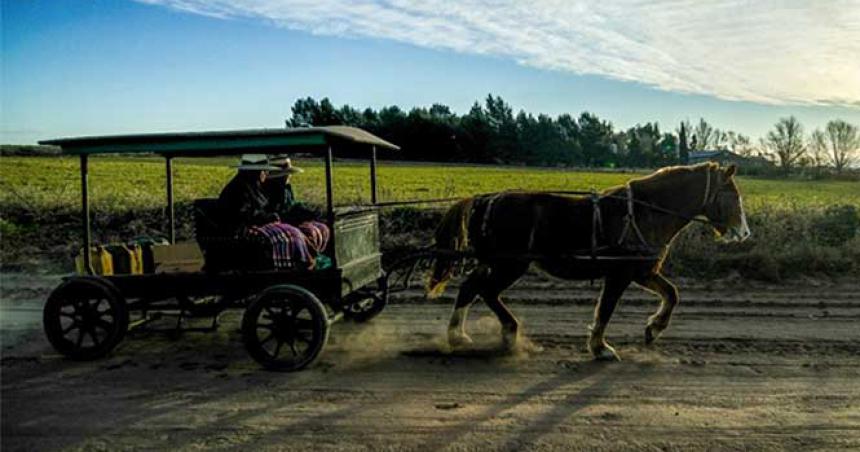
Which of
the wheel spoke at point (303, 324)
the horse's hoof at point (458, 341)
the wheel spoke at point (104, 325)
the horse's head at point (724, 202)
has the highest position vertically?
the horse's head at point (724, 202)

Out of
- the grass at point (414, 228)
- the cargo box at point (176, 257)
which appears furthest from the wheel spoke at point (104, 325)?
the grass at point (414, 228)

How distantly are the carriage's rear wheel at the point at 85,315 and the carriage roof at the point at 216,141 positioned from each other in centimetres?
144

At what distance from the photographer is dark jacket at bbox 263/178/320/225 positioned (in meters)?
8.13

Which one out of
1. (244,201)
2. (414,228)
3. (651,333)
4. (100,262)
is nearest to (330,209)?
(244,201)

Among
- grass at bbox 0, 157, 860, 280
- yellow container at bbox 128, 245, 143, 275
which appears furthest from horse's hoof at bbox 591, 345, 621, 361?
grass at bbox 0, 157, 860, 280

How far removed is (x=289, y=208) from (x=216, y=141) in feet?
4.90

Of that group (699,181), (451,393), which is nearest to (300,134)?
(451,393)

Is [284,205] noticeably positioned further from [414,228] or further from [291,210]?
[414,228]

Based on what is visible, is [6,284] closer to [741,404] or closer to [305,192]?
[305,192]

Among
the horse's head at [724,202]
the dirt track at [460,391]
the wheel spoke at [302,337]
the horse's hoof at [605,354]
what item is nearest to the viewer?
the dirt track at [460,391]

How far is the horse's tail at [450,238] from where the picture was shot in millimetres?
7770

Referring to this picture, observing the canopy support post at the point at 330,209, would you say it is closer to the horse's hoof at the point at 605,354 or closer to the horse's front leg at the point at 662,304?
the horse's hoof at the point at 605,354

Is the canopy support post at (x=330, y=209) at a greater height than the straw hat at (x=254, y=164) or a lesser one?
lesser

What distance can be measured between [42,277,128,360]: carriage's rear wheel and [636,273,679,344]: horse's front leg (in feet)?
18.5
